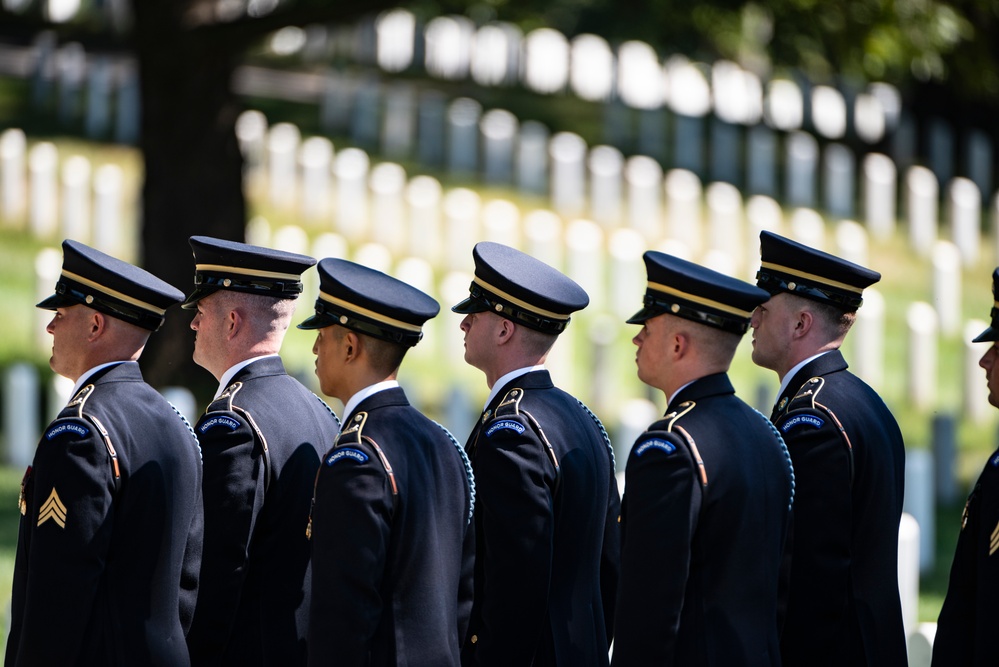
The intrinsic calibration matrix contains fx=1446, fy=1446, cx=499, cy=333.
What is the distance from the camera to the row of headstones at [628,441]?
7009mm

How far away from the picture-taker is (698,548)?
156 inches

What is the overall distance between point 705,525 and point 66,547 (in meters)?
1.75

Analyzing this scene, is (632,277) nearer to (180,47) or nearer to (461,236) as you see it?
(461,236)

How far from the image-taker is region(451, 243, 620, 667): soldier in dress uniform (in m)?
4.40

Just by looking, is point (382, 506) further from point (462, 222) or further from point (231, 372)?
point (462, 222)

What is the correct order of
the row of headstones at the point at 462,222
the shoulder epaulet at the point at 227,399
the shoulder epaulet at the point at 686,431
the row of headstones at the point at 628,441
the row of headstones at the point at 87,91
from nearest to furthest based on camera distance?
1. the shoulder epaulet at the point at 686,431
2. the shoulder epaulet at the point at 227,399
3. the row of headstones at the point at 628,441
4. the row of headstones at the point at 462,222
5. the row of headstones at the point at 87,91

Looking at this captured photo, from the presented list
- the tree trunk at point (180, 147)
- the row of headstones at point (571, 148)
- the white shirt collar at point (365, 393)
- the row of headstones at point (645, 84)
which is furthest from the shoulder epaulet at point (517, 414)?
the row of headstones at point (645, 84)

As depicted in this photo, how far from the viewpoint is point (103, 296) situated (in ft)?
14.3

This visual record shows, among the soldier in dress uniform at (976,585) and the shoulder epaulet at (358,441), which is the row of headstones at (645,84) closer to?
the soldier in dress uniform at (976,585)

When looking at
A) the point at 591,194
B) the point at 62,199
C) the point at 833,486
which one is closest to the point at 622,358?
the point at 591,194

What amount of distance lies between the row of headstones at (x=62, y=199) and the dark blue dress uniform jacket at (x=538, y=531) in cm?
1009

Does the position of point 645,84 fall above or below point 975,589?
above

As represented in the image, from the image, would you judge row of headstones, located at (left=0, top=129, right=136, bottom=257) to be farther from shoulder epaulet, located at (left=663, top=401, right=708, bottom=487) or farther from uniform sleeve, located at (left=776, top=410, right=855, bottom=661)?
shoulder epaulet, located at (left=663, top=401, right=708, bottom=487)

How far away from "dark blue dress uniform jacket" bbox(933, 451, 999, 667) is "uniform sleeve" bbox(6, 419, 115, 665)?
8.17 ft
